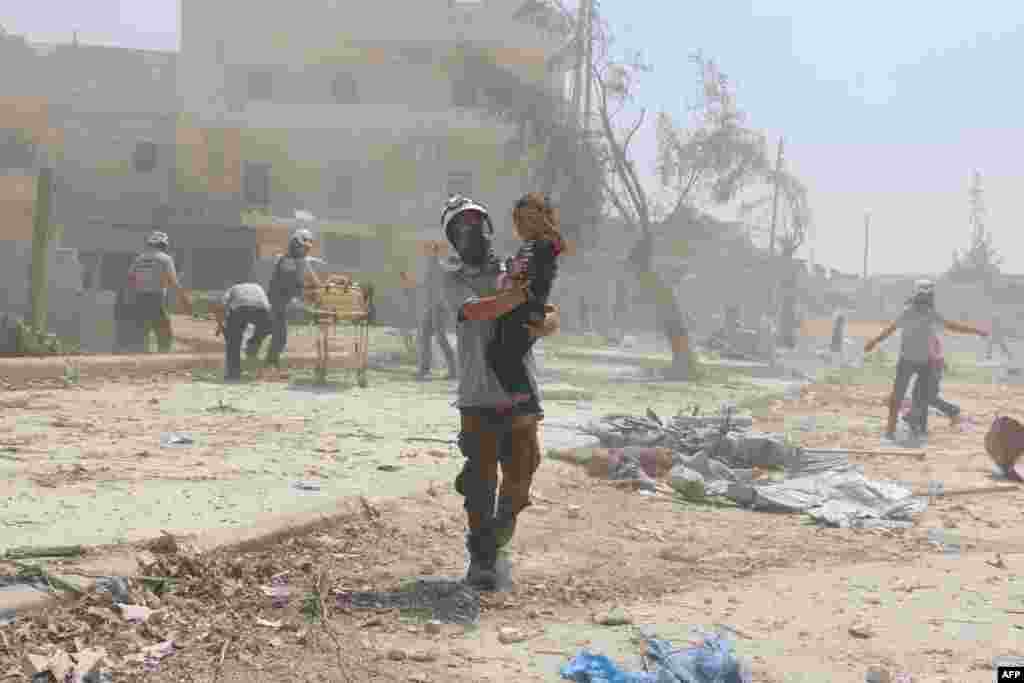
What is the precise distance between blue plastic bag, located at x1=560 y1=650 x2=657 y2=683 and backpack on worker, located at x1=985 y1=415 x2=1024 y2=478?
6.04 metres

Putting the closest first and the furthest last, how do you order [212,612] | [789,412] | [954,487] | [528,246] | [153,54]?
[212,612], [528,246], [954,487], [789,412], [153,54]

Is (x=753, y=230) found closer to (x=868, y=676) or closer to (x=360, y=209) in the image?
(x=360, y=209)

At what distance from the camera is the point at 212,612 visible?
3854 millimetres

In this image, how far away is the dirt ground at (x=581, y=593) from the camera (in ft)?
11.7

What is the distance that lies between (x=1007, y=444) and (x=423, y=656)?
21.0 ft

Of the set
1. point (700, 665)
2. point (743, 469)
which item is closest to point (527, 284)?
point (700, 665)

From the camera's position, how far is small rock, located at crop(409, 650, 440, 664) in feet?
11.9

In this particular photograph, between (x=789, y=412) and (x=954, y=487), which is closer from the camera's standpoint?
(x=954, y=487)

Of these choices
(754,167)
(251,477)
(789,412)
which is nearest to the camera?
(251,477)

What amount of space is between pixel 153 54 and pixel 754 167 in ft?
88.3

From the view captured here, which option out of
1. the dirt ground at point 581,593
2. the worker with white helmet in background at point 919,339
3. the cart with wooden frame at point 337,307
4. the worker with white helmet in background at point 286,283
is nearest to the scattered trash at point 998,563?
the dirt ground at point 581,593

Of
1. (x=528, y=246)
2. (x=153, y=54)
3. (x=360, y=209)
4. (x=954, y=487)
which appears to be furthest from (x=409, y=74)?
(x=528, y=246)

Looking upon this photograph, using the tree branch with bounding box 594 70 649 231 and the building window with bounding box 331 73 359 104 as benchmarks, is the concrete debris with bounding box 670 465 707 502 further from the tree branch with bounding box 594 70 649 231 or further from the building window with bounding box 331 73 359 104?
the building window with bounding box 331 73 359 104

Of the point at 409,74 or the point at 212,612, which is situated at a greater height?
the point at 409,74
